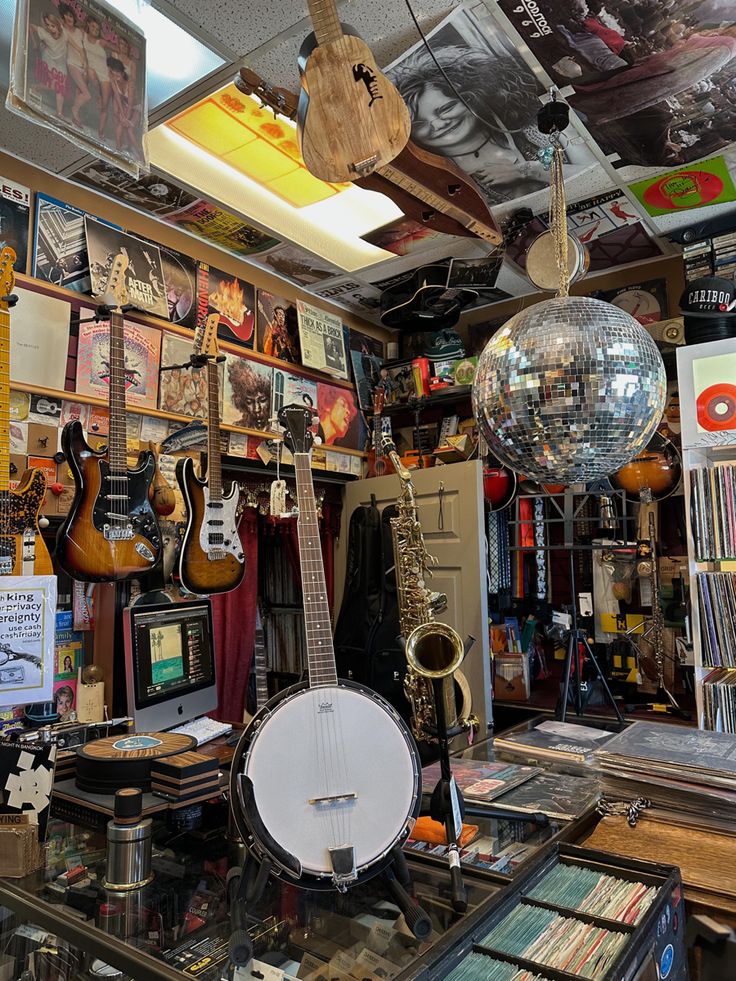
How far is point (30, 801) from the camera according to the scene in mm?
1396

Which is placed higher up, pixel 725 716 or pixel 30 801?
pixel 30 801

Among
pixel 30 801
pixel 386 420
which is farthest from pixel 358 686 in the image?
pixel 386 420

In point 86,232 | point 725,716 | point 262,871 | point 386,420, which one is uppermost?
point 86,232

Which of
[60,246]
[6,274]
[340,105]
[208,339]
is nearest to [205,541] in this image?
[208,339]

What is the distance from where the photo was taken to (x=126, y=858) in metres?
1.23

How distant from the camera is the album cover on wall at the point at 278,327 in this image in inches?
144

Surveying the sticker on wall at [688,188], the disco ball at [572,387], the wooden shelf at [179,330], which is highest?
the sticker on wall at [688,188]

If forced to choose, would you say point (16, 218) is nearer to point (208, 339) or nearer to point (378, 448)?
point (208, 339)

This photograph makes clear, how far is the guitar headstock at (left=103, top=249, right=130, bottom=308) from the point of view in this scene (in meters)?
2.61

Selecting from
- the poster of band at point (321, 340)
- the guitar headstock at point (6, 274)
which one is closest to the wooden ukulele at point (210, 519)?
the poster of band at point (321, 340)

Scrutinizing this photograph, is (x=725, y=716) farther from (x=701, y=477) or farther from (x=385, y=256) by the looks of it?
(x=385, y=256)

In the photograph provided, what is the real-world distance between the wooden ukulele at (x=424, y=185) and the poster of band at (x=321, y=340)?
4.56ft

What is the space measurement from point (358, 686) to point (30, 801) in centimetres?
77

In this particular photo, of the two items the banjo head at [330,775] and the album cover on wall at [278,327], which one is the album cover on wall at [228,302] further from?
the banjo head at [330,775]
